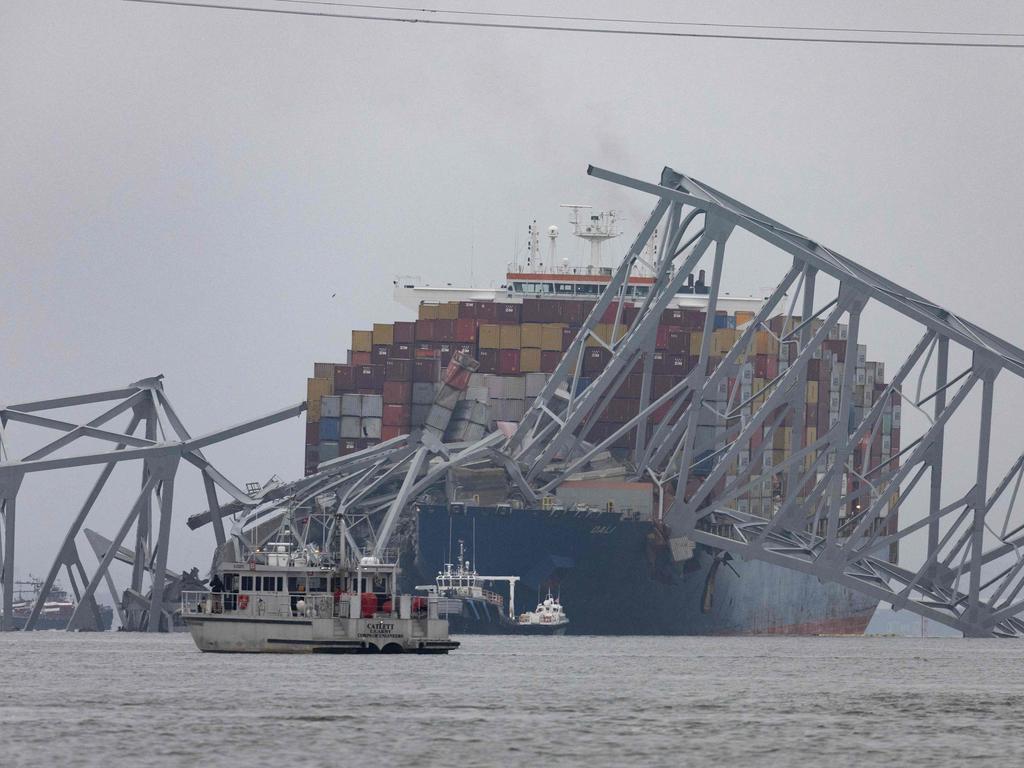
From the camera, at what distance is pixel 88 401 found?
95938 millimetres

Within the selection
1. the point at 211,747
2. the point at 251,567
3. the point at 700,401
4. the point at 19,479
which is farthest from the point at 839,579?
the point at 211,747

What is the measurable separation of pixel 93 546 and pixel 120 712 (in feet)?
175

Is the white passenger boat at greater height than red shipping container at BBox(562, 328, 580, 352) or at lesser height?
lesser

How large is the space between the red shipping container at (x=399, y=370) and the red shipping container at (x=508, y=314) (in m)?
5.36

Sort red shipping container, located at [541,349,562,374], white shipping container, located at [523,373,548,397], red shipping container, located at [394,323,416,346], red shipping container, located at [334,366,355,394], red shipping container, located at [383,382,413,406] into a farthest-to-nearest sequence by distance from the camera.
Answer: red shipping container, located at [394,323,416,346], red shipping container, located at [334,366,355,394], red shipping container, located at [541,349,562,374], white shipping container, located at [523,373,548,397], red shipping container, located at [383,382,413,406]

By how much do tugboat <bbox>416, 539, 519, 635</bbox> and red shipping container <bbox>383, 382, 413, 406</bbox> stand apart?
16078 millimetres

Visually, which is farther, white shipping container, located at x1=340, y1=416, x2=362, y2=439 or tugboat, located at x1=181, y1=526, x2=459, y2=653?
white shipping container, located at x1=340, y1=416, x2=362, y2=439

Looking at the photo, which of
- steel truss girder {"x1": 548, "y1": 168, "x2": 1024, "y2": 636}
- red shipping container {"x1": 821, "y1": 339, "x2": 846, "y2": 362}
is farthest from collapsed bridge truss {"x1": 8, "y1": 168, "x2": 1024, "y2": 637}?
red shipping container {"x1": 821, "y1": 339, "x2": 846, "y2": 362}

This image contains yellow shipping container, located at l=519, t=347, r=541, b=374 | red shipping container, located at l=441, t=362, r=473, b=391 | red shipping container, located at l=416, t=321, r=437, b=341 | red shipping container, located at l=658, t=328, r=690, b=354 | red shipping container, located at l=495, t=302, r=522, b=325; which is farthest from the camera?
red shipping container, located at l=495, t=302, r=522, b=325

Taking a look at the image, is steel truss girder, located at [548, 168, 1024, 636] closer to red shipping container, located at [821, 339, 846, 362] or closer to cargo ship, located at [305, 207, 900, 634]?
cargo ship, located at [305, 207, 900, 634]

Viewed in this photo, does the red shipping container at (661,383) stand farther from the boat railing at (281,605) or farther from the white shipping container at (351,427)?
the boat railing at (281,605)

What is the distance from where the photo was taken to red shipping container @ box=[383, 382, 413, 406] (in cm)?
11568

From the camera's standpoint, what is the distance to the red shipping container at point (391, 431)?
115m

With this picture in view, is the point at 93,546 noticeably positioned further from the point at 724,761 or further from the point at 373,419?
the point at 724,761
